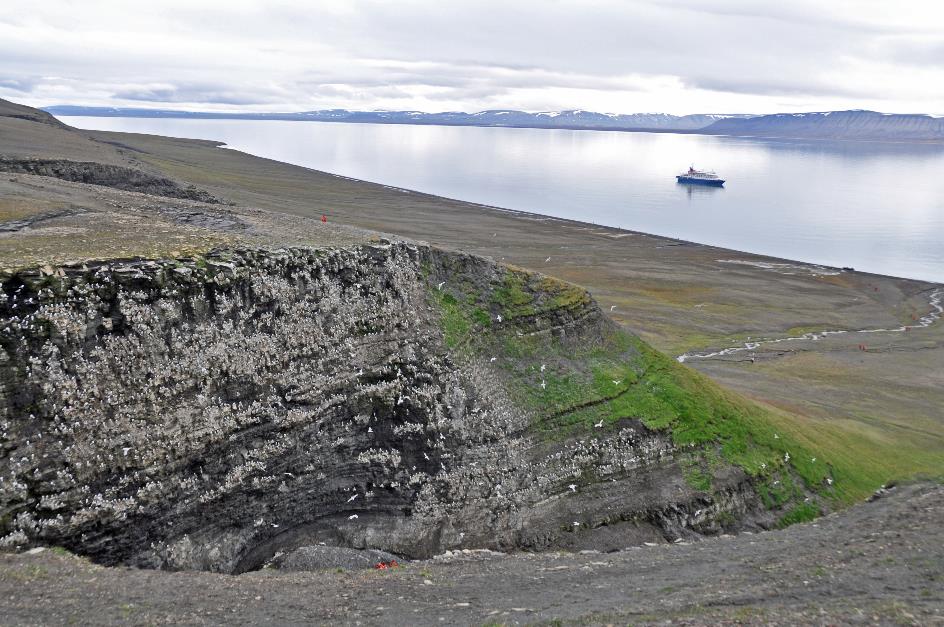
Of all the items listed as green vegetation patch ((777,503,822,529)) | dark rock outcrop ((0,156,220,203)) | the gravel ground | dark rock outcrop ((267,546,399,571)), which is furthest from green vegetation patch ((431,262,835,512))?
dark rock outcrop ((0,156,220,203))

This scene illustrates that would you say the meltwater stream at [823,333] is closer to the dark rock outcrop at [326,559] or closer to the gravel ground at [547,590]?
the gravel ground at [547,590]

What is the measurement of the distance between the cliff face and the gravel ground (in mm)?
2963

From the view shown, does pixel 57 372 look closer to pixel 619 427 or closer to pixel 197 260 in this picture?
pixel 197 260

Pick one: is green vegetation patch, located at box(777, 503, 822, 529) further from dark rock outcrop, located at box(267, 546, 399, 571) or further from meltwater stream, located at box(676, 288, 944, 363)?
meltwater stream, located at box(676, 288, 944, 363)

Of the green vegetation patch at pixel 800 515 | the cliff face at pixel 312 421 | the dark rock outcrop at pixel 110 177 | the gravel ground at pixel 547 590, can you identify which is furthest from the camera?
the dark rock outcrop at pixel 110 177

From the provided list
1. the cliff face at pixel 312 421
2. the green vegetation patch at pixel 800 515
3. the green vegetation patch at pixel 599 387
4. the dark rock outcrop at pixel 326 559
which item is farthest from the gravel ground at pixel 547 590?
the green vegetation patch at pixel 599 387

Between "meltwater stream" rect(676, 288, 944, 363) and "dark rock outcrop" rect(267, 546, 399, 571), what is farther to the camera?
"meltwater stream" rect(676, 288, 944, 363)

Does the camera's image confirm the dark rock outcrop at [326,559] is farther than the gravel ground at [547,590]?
Yes

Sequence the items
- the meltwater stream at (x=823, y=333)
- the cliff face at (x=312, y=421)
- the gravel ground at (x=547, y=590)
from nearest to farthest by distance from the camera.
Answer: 1. the gravel ground at (x=547, y=590)
2. the cliff face at (x=312, y=421)
3. the meltwater stream at (x=823, y=333)

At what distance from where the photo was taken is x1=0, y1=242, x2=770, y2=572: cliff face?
74.7 ft

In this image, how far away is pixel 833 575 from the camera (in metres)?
21.8

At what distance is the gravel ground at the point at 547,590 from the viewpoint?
18.4 metres

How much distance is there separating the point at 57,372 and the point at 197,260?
649cm

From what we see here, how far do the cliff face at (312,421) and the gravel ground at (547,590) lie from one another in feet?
9.72
